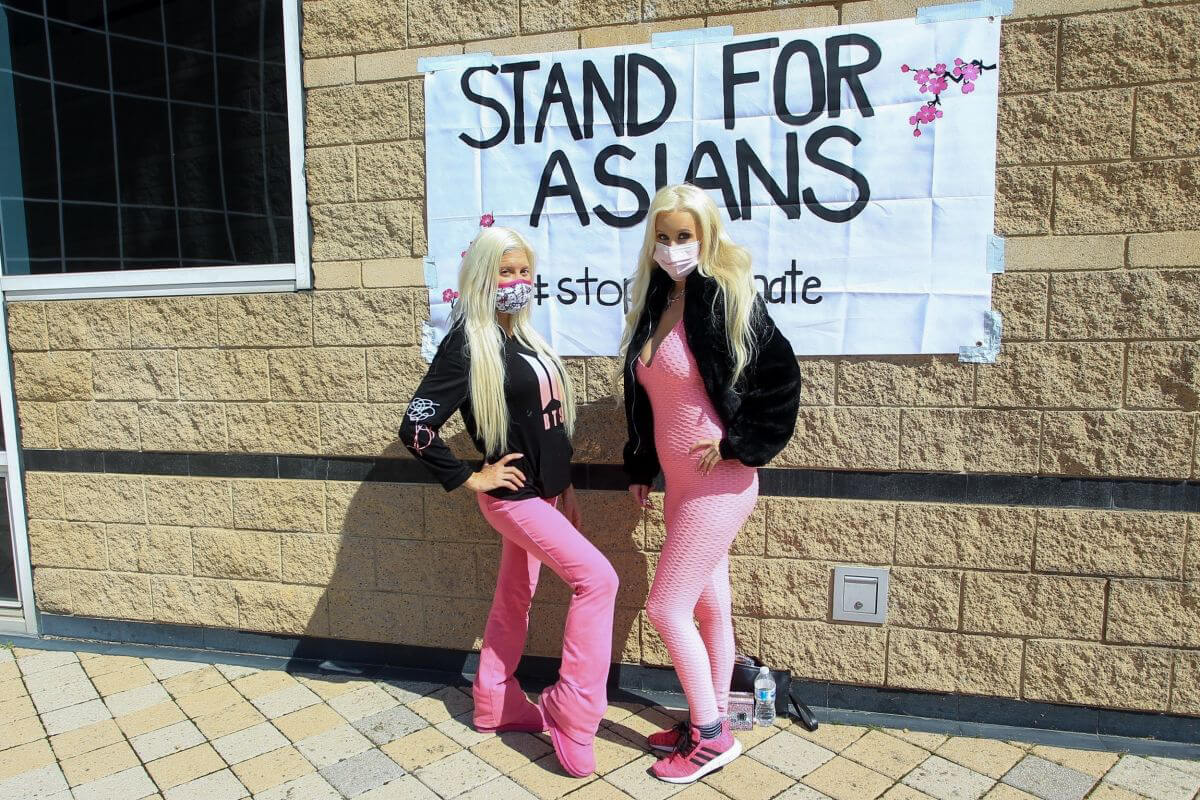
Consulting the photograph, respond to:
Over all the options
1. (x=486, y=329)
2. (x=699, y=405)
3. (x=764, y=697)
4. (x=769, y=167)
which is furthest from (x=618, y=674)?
(x=769, y=167)

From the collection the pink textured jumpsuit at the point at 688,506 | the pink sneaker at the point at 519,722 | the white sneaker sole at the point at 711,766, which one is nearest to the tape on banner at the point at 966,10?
the pink textured jumpsuit at the point at 688,506

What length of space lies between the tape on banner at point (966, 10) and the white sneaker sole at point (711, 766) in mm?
2871

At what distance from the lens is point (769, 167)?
299cm

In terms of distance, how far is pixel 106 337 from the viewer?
376 cm

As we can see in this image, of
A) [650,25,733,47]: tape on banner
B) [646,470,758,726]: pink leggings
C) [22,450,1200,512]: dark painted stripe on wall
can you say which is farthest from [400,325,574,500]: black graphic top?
[650,25,733,47]: tape on banner

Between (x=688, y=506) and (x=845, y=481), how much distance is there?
0.87m

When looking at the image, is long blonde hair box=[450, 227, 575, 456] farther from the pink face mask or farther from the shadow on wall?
the shadow on wall

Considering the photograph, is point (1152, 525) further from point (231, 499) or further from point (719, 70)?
point (231, 499)

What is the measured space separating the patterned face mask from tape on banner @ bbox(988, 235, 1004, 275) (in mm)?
1789

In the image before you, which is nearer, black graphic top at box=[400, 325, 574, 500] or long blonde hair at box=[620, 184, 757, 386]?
long blonde hair at box=[620, 184, 757, 386]

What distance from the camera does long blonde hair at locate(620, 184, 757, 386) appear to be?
2432 mm

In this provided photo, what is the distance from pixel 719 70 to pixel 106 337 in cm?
330

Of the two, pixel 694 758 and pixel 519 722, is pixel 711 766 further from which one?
pixel 519 722

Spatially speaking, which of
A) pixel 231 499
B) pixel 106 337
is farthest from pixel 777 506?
pixel 106 337
